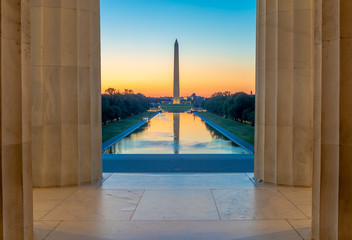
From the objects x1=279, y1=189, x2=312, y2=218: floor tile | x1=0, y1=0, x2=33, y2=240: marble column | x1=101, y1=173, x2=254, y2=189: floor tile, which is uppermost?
x1=0, y1=0, x2=33, y2=240: marble column

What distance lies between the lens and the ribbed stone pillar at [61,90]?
959cm

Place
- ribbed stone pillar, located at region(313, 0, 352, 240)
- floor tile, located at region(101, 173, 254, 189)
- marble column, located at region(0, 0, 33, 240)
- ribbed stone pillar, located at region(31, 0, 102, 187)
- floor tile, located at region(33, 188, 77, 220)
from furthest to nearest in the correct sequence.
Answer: floor tile, located at region(101, 173, 254, 189), ribbed stone pillar, located at region(31, 0, 102, 187), floor tile, located at region(33, 188, 77, 220), ribbed stone pillar, located at region(313, 0, 352, 240), marble column, located at region(0, 0, 33, 240)

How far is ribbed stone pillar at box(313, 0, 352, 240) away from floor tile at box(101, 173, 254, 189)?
4268 millimetres

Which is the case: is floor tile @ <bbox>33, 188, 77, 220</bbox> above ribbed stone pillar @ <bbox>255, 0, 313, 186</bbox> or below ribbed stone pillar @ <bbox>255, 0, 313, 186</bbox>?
below

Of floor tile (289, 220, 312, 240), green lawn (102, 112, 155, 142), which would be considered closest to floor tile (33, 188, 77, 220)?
floor tile (289, 220, 312, 240)

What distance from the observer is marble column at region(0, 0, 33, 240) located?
4.92 m

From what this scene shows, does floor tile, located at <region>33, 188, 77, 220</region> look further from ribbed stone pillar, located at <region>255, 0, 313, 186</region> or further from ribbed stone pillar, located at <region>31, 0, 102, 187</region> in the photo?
ribbed stone pillar, located at <region>255, 0, 313, 186</region>

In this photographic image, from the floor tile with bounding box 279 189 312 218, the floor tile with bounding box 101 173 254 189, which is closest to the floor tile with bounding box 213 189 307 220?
the floor tile with bounding box 279 189 312 218

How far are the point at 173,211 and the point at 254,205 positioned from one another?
1854mm

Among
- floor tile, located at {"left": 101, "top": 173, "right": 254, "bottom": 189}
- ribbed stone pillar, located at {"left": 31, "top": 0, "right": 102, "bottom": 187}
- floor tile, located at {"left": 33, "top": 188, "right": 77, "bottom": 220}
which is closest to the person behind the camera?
floor tile, located at {"left": 33, "top": 188, "right": 77, "bottom": 220}

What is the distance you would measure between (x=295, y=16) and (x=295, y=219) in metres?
5.68

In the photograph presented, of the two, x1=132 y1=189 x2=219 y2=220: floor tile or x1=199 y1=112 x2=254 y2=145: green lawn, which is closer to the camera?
x1=132 y1=189 x2=219 y2=220: floor tile

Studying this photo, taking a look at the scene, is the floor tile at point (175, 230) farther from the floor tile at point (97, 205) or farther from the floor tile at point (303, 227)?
the floor tile at point (97, 205)

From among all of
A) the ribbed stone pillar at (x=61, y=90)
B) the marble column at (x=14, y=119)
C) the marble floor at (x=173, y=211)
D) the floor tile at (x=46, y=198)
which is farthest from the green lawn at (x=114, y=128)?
the marble column at (x=14, y=119)
